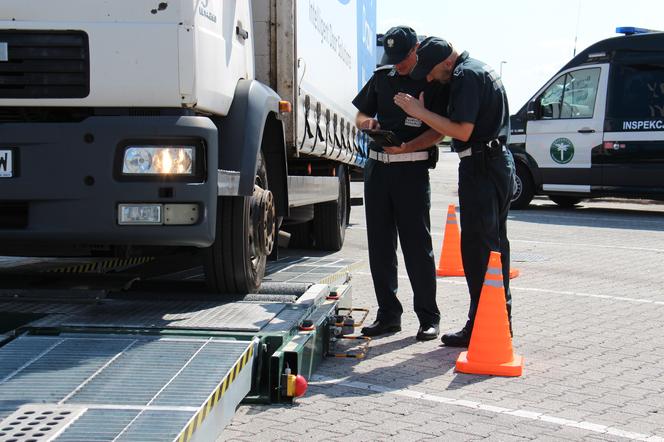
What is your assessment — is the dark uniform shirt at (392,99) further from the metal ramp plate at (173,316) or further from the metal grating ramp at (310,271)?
the metal ramp plate at (173,316)

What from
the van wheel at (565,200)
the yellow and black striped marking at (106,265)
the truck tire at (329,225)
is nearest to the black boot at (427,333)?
the yellow and black striped marking at (106,265)

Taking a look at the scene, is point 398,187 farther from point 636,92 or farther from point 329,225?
point 636,92

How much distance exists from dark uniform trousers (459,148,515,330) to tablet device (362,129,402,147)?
1.48ft

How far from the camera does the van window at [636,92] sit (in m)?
15.8

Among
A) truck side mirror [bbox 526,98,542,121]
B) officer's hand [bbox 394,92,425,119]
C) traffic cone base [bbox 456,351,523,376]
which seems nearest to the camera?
traffic cone base [bbox 456,351,523,376]

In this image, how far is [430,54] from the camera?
229 inches

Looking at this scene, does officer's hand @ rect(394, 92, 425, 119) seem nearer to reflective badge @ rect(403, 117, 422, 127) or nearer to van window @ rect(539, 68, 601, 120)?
reflective badge @ rect(403, 117, 422, 127)

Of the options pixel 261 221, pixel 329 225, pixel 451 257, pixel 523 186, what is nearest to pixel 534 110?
pixel 523 186

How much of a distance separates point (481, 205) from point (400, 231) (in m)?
0.64

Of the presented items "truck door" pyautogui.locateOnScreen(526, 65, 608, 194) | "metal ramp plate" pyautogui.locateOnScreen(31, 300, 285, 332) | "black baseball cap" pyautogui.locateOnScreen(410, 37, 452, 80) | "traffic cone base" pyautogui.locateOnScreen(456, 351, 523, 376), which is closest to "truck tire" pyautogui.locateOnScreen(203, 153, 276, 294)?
"metal ramp plate" pyautogui.locateOnScreen(31, 300, 285, 332)

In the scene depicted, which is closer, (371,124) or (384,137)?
(384,137)

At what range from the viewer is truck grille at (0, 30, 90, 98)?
15.3 feet

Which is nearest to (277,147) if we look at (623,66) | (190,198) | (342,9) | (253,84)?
(253,84)

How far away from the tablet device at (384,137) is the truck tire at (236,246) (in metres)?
0.80
